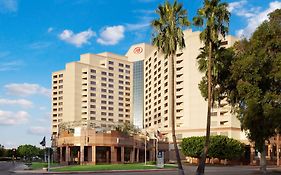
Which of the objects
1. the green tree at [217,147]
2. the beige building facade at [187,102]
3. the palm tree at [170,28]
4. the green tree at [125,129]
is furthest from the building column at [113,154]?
the palm tree at [170,28]

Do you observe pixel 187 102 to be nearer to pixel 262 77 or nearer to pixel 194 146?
pixel 194 146

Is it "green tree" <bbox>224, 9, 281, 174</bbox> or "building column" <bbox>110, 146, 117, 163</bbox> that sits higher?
"green tree" <bbox>224, 9, 281, 174</bbox>

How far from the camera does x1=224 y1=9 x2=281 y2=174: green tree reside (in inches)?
1345

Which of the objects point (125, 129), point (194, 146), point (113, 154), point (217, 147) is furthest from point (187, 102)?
point (113, 154)

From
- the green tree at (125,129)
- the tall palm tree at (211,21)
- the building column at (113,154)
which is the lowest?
the building column at (113,154)

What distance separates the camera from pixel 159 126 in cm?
16000

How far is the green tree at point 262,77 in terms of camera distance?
34156mm

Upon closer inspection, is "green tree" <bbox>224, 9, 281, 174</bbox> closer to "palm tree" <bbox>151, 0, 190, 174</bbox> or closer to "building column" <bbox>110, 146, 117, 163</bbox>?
"palm tree" <bbox>151, 0, 190, 174</bbox>

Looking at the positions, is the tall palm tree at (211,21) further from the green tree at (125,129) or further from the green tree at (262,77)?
the green tree at (125,129)

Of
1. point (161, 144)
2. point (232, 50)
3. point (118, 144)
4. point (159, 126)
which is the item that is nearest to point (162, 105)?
point (159, 126)

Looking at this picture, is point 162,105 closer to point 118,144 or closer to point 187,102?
point 187,102

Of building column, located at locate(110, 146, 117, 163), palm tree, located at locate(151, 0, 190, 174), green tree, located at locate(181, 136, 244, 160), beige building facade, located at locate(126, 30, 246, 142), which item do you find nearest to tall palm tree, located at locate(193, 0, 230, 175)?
palm tree, located at locate(151, 0, 190, 174)

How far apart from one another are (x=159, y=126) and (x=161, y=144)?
25839 millimetres

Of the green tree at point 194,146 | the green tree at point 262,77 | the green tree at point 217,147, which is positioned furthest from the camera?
the green tree at point 194,146
